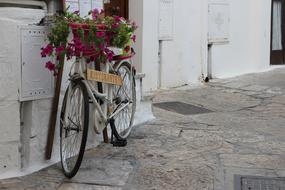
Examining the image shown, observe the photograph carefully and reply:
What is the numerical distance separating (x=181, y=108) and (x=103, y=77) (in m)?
3.07

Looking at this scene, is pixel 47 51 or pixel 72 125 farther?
pixel 72 125

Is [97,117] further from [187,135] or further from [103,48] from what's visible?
[187,135]

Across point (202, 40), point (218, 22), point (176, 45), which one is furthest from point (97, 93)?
point (218, 22)

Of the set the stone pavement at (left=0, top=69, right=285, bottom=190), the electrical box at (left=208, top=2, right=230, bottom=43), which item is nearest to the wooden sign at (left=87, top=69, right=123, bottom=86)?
the stone pavement at (left=0, top=69, right=285, bottom=190)

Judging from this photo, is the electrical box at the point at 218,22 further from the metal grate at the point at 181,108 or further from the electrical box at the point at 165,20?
the metal grate at the point at 181,108

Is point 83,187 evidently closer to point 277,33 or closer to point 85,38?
point 85,38

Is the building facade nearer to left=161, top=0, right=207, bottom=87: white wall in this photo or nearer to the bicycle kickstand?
left=161, top=0, right=207, bottom=87: white wall

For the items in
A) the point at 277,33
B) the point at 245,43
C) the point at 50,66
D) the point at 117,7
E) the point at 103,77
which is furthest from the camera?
the point at 277,33

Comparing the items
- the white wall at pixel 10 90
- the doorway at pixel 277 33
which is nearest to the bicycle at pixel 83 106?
the white wall at pixel 10 90

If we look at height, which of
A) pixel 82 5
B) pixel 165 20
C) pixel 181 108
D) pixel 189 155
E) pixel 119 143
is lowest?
pixel 189 155

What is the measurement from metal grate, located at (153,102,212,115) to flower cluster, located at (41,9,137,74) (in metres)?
2.77

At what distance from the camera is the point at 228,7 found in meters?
10.5

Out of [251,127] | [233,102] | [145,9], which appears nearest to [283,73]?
[233,102]

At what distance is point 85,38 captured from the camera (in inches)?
177
